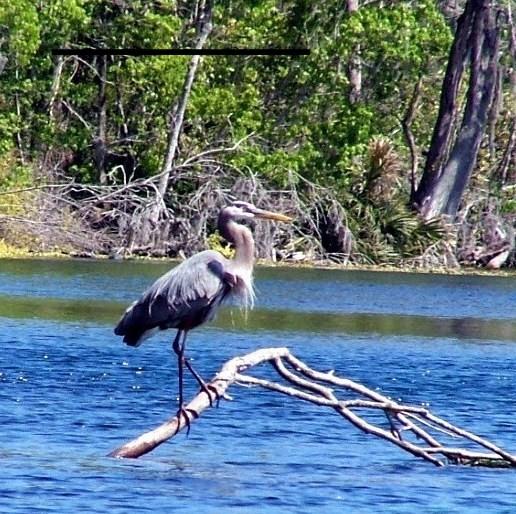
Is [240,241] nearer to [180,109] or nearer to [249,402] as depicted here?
[249,402]

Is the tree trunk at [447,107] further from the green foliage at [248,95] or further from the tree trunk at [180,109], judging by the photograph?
the tree trunk at [180,109]

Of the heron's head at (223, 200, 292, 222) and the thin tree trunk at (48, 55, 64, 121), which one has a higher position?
the thin tree trunk at (48, 55, 64, 121)

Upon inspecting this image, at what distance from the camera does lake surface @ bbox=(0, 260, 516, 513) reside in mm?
10789

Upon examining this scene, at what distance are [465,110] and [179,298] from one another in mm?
27261

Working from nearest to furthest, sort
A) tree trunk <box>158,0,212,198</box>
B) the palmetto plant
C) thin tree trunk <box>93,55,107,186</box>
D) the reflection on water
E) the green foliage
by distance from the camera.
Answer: the reflection on water, tree trunk <box>158,0,212,198</box>, the palmetto plant, the green foliage, thin tree trunk <box>93,55,107,186</box>

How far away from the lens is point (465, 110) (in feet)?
127

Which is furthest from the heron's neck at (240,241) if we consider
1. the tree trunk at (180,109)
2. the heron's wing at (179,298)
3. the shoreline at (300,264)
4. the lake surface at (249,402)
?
the tree trunk at (180,109)

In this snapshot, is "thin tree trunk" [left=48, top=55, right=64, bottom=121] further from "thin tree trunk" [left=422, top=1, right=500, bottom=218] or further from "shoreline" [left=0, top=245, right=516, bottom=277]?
"thin tree trunk" [left=422, top=1, right=500, bottom=218]

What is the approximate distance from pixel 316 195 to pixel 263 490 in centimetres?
2666

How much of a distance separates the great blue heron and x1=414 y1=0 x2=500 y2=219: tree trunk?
1025 inches

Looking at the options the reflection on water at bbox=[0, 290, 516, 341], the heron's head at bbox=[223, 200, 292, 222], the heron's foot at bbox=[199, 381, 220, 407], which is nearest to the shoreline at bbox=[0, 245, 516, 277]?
the reflection on water at bbox=[0, 290, 516, 341]

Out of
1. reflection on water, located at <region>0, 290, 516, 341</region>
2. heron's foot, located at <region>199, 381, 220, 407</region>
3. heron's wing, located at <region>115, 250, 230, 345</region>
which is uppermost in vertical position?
heron's wing, located at <region>115, 250, 230, 345</region>

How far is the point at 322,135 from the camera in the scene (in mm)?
39938

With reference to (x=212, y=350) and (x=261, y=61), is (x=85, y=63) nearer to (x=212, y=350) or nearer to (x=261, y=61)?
(x=261, y=61)
